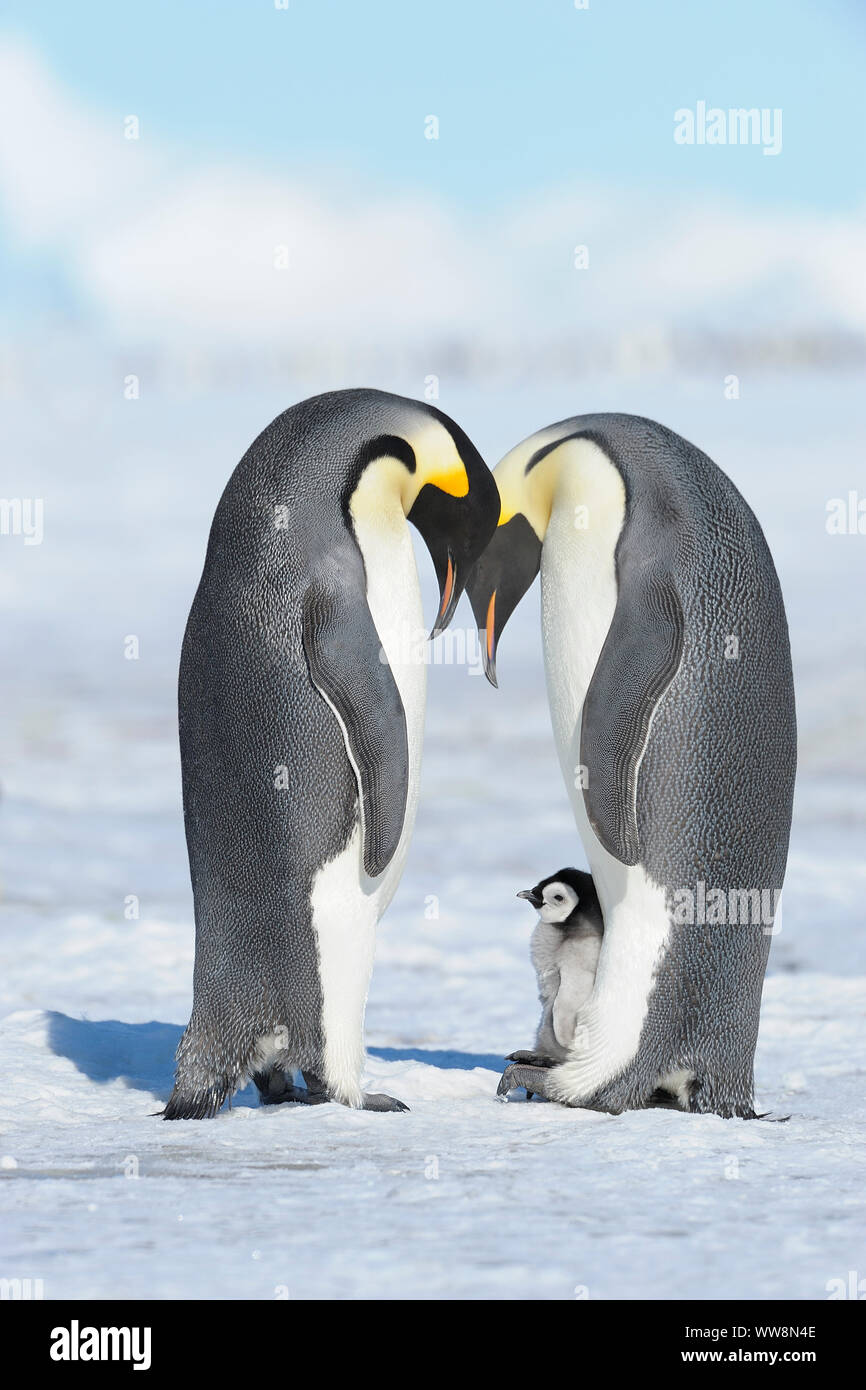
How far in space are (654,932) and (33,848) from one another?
6433 mm

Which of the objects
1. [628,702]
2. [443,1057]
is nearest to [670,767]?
[628,702]

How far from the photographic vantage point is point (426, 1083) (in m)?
4.01

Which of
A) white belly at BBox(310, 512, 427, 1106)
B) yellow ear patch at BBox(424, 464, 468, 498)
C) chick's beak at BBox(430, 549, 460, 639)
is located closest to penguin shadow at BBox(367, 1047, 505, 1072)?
white belly at BBox(310, 512, 427, 1106)

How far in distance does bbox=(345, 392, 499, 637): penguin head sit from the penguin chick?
2.35ft

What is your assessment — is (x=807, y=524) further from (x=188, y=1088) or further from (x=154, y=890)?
(x=188, y=1088)

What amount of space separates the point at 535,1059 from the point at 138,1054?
1.26 m

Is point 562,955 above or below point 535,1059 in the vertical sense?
above

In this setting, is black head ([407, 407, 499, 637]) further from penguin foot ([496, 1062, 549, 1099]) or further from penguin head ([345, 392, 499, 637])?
penguin foot ([496, 1062, 549, 1099])

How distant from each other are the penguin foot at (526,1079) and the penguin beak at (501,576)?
38.6 inches

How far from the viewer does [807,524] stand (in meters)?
21.1

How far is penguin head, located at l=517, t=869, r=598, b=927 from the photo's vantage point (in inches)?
151

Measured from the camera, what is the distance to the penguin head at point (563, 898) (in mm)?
3840

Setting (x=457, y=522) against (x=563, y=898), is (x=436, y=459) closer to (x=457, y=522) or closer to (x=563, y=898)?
(x=457, y=522)

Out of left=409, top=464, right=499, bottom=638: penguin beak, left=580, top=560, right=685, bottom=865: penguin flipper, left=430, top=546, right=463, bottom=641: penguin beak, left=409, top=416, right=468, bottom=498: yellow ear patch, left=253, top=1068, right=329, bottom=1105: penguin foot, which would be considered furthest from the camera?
left=430, top=546, right=463, bottom=641: penguin beak
